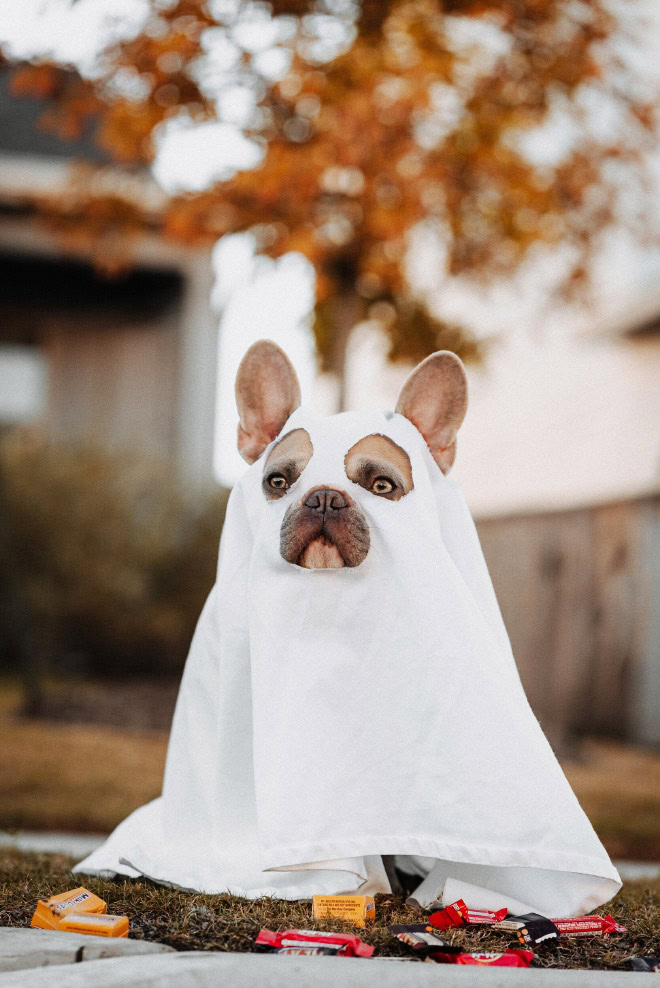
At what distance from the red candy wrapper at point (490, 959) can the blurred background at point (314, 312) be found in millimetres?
2597

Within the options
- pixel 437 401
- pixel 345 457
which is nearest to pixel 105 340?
pixel 437 401

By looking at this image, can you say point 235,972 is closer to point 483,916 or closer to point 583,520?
point 483,916

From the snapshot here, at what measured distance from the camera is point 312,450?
2.59 metres

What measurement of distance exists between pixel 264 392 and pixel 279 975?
1.56 meters

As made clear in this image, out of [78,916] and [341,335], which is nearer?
[78,916]

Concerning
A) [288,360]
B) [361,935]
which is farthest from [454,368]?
[361,935]

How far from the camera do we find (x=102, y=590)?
27.3 feet

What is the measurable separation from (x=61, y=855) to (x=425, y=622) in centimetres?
167

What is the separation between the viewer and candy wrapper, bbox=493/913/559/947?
2166 mm

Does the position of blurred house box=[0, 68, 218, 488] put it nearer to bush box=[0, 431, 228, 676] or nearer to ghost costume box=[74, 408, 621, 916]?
bush box=[0, 431, 228, 676]

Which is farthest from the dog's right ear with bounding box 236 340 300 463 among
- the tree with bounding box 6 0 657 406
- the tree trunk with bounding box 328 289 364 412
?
the tree trunk with bounding box 328 289 364 412

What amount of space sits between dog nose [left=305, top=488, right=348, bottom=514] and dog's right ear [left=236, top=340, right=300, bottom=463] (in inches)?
18.1

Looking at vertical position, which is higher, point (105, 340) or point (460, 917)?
point (105, 340)

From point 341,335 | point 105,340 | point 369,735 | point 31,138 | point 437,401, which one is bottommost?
point 369,735
